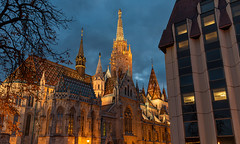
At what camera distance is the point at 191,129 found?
24391 millimetres

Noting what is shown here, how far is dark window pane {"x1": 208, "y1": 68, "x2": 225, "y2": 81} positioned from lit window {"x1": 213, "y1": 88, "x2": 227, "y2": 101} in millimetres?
1470

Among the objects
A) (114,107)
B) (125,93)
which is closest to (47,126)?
(114,107)

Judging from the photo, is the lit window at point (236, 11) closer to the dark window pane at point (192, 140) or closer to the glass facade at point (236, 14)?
the glass facade at point (236, 14)

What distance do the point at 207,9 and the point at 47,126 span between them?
2963 centimetres

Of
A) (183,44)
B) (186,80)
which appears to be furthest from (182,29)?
(186,80)

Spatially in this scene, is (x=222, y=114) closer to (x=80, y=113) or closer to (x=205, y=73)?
(x=205, y=73)

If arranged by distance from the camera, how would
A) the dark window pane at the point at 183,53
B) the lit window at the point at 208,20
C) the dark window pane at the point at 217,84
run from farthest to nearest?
the dark window pane at the point at 183,53 < the lit window at the point at 208,20 < the dark window pane at the point at 217,84

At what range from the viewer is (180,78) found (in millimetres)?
27031

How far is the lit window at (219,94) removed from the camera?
2352 cm

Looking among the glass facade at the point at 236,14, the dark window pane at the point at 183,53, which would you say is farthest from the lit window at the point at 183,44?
the glass facade at the point at 236,14

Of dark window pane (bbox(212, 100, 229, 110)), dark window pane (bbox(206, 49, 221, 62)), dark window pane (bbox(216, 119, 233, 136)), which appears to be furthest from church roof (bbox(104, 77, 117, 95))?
dark window pane (bbox(216, 119, 233, 136))

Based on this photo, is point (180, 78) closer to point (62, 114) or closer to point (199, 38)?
point (199, 38)

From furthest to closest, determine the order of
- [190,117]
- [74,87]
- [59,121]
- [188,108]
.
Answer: [74,87] < [59,121] < [188,108] < [190,117]

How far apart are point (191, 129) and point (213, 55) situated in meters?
9.20
